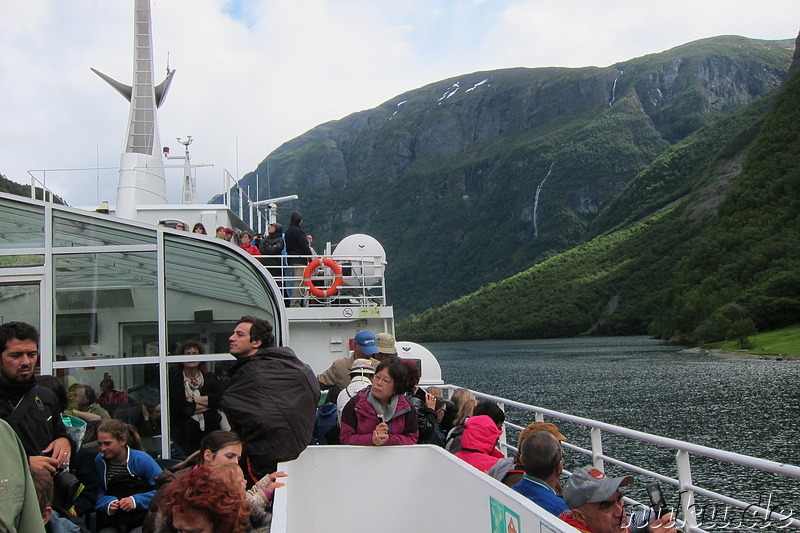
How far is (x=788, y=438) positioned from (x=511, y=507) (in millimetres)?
25111

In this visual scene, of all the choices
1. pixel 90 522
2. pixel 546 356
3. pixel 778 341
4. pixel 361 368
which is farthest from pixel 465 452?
pixel 546 356

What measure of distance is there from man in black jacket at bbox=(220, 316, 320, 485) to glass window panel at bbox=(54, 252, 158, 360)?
108 inches

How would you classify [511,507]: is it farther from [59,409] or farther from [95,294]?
[95,294]

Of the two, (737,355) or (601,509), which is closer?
(601,509)

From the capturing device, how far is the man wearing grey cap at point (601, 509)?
10.2 feet

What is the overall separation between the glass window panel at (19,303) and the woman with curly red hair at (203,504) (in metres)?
4.05

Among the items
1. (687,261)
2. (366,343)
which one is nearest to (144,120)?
(366,343)

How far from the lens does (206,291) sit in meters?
6.54

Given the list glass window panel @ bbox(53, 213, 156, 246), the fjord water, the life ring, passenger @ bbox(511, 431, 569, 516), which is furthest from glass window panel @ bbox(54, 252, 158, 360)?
the fjord water

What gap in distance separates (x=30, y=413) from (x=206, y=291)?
10.2ft

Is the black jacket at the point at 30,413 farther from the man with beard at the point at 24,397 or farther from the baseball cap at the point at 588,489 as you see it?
the baseball cap at the point at 588,489

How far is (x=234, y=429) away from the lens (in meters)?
3.71

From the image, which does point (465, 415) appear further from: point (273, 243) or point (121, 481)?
point (273, 243)

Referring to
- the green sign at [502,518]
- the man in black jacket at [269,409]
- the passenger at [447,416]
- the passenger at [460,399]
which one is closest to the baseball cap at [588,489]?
the green sign at [502,518]
